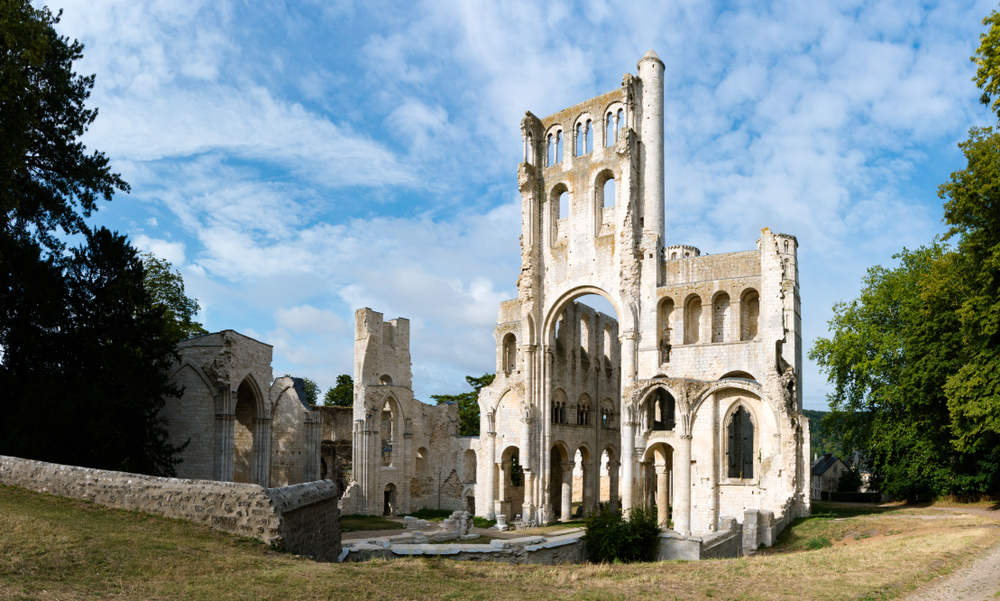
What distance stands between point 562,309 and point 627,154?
765cm

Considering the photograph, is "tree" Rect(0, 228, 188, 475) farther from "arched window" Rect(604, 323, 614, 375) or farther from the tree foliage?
"arched window" Rect(604, 323, 614, 375)

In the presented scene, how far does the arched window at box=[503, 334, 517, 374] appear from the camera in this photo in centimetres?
3625

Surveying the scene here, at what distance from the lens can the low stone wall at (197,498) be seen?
11031 millimetres

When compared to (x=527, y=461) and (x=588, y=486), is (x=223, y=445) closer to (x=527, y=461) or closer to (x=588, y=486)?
(x=527, y=461)

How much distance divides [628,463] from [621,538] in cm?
874

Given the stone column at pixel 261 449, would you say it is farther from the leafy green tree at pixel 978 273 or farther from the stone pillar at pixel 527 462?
the leafy green tree at pixel 978 273

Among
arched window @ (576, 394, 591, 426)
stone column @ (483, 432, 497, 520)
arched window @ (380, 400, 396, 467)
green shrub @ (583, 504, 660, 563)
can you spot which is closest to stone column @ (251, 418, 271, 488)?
arched window @ (380, 400, 396, 467)

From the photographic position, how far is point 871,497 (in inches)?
1468

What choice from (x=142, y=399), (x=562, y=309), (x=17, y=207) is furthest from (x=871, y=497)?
(x=17, y=207)

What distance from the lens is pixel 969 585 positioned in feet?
37.4

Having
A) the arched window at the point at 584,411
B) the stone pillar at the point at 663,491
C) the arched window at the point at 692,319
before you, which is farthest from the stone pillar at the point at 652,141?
the stone pillar at the point at 663,491

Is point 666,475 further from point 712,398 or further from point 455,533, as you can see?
point 455,533

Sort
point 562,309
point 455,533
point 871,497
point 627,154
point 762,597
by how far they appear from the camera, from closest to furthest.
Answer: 1. point 762,597
2. point 455,533
3. point 627,154
4. point 562,309
5. point 871,497

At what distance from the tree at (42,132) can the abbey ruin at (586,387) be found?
20.1 ft
